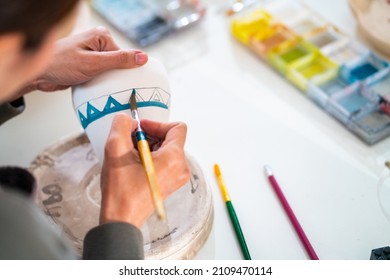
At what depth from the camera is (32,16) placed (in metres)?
0.34

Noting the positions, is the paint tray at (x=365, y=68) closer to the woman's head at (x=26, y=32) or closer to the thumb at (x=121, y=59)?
the thumb at (x=121, y=59)

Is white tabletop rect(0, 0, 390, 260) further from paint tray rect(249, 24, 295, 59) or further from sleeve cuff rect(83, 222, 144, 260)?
sleeve cuff rect(83, 222, 144, 260)

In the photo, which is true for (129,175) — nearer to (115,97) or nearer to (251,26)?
(115,97)

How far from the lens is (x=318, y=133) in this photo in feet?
2.39

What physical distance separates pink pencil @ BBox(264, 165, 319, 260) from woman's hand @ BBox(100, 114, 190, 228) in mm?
163

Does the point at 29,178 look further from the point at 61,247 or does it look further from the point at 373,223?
the point at 373,223

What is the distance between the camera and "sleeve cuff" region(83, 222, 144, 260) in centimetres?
49

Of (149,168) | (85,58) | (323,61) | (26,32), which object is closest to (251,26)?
(323,61)

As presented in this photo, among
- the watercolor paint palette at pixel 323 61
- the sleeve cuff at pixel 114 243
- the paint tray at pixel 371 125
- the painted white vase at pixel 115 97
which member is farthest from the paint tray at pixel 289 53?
the sleeve cuff at pixel 114 243

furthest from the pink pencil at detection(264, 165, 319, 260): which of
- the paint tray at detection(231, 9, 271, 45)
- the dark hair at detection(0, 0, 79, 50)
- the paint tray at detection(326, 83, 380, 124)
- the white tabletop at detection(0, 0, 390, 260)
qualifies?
the dark hair at detection(0, 0, 79, 50)

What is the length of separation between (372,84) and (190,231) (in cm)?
39
